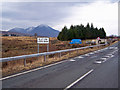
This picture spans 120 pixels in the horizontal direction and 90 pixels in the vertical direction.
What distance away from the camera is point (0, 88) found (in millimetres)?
5938

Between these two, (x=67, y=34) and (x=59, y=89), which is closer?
(x=59, y=89)

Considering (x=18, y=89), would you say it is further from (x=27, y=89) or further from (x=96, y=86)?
(x=96, y=86)

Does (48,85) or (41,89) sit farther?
(48,85)

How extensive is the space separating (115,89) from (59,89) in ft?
7.03

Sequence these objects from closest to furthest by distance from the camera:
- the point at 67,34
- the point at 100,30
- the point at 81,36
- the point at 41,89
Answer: the point at 41,89
the point at 67,34
the point at 81,36
the point at 100,30

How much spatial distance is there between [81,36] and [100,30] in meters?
30.9

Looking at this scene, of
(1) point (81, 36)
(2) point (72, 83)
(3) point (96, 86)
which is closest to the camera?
(3) point (96, 86)

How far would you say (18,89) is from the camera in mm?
5734

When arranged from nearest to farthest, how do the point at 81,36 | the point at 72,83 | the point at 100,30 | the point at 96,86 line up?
1. the point at 96,86
2. the point at 72,83
3. the point at 81,36
4. the point at 100,30

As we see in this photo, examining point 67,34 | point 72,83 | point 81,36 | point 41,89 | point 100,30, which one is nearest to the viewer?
point 41,89

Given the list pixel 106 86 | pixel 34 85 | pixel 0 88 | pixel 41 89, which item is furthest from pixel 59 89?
pixel 0 88

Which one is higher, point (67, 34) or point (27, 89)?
point (67, 34)

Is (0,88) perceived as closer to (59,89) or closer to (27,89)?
(27,89)

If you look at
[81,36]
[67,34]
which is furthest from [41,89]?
[81,36]
